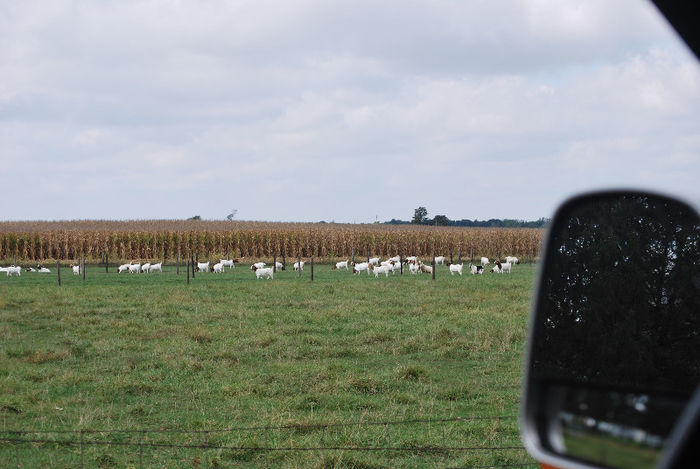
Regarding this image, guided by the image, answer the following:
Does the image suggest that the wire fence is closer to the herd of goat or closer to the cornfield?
the herd of goat

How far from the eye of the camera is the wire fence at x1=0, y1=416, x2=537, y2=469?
7574 millimetres

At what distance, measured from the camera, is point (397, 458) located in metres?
7.84

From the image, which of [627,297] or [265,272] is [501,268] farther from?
[627,297]

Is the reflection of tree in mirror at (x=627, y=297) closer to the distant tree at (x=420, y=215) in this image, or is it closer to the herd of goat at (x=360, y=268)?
the herd of goat at (x=360, y=268)

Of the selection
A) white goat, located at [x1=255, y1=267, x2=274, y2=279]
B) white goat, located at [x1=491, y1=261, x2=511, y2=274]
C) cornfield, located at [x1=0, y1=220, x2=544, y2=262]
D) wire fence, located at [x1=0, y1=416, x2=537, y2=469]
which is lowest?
wire fence, located at [x1=0, y1=416, x2=537, y2=469]

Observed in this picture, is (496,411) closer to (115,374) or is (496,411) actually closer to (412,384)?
(412,384)

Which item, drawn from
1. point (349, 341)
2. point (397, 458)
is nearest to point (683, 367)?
point (397, 458)

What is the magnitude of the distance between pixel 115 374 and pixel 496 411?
19.2 ft

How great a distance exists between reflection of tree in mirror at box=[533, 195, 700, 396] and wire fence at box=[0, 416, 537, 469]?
522 centimetres

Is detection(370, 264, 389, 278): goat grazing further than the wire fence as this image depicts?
Yes

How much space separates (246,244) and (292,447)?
162 ft

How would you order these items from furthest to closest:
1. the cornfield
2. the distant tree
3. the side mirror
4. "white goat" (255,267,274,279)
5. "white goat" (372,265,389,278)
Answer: the distant tree
the cornfield
"white goat" (372,265,389,278)
"white goat" (255,267,274,279)
the side mirror

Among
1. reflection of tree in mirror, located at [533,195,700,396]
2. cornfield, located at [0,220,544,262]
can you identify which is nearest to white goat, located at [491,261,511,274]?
cornfield, located at [0,220,544,262]

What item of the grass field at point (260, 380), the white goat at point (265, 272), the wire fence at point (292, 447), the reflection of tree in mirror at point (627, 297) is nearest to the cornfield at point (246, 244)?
the white goat at point (265, 272)
